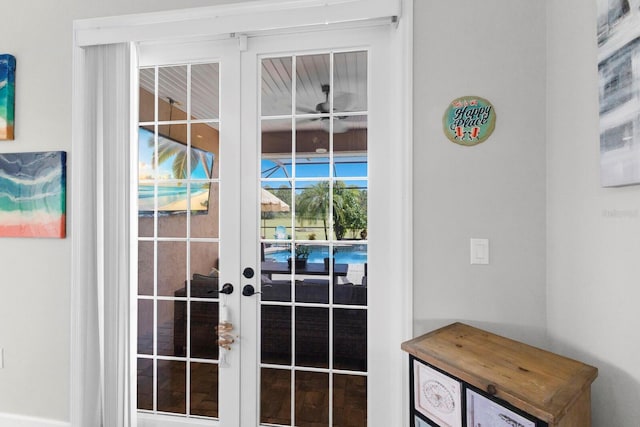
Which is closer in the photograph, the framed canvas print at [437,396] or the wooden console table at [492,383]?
the wooden console table at [492,383]

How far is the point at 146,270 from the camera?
Result: 6.36 ft

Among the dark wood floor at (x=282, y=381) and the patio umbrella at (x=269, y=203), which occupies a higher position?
the patio umbrella at (x=269, y=203)

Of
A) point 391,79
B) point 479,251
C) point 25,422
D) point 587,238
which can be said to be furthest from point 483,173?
point 25,422

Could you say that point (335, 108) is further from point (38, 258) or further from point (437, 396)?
point (38, 258)

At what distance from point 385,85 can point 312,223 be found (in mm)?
832

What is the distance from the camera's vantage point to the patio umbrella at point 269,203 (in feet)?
5.98

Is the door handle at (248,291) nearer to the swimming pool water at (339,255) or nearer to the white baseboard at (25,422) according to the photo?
the swimming pool water at (339,255)

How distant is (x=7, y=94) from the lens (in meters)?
1.96

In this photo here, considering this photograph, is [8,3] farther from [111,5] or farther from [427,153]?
[427,153]

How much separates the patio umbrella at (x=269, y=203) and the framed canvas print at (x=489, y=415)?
1.22 meters

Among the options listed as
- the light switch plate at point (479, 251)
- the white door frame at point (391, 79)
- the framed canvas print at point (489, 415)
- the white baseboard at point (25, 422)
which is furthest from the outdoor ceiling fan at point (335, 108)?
the white baseboard at point (25, 422)

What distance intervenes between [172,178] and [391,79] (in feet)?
Answer: 4.49

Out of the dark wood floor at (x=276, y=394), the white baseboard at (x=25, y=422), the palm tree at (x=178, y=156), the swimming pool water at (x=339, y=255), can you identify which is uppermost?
the palm tree at (x=178, y=156)

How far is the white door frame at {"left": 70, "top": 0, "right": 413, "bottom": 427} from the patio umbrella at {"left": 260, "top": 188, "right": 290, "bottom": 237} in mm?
547
